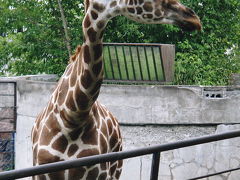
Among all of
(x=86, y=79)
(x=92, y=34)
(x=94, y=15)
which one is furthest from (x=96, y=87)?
(x=94, y=15)

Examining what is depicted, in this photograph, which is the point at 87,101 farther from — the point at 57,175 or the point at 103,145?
the point at 57,175

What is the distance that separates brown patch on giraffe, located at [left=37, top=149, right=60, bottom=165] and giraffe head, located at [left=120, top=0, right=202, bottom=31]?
1097 millimetres

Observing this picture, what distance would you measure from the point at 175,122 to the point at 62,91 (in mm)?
3510

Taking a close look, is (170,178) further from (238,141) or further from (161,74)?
(161,74)

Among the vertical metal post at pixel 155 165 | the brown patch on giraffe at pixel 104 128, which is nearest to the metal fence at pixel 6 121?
the brown patch on giraffe at pixel 104 128

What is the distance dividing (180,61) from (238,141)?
2.50 meters

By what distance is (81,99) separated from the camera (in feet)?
9.28

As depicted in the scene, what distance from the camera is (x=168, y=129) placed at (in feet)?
21.0

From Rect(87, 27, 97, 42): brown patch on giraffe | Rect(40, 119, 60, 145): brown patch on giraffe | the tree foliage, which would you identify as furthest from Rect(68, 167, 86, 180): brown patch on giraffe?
the tree foliage

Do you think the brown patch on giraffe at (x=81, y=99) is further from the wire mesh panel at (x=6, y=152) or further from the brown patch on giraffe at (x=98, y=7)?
the wire mesh panel at (x=6, y=152)

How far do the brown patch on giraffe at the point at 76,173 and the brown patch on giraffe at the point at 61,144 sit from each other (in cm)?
15

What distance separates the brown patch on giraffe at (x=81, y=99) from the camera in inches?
111

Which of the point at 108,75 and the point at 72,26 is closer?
the point at 108,75

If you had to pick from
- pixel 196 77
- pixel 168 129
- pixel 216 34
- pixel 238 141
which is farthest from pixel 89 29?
pixel 216 34
